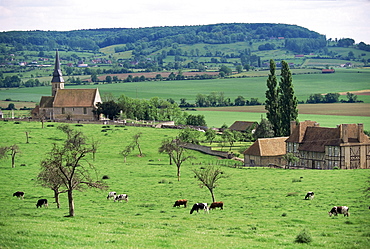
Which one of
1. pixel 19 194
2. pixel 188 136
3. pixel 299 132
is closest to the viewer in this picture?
pixel 19 194

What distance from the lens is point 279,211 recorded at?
40.1m

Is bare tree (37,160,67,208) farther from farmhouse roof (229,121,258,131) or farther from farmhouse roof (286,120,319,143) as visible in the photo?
farmhouse roof (229,121,258,131)

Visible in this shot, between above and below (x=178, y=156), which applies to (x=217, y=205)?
above

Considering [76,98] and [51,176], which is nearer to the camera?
[51,176]

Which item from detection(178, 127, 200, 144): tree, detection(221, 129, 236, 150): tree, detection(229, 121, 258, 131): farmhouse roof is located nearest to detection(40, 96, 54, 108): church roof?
detection(229, 121, 258, 131): farmhouse roof

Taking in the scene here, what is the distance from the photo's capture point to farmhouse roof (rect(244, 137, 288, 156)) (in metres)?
81.8

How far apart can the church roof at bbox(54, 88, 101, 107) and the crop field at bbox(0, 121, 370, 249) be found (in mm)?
51509

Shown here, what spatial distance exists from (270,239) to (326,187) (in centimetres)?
2468

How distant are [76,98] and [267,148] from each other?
60.0m

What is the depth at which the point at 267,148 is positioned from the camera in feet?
273

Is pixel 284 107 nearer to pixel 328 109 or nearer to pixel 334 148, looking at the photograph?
pixel 334 148

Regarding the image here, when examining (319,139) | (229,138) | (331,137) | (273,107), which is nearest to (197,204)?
(331,137)

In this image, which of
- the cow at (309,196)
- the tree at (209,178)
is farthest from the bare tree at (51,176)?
the cow at (309,196)

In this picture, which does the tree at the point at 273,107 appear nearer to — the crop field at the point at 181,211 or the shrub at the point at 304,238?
the crop field at the point at 181,211
